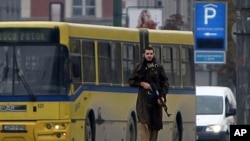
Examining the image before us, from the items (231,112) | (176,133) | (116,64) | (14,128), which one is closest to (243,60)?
(14,128)

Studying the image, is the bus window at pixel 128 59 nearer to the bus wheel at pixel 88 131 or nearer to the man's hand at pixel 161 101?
the bus wheel at pixel 88 131

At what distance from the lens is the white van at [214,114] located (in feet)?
103

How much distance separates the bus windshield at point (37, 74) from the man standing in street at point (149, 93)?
11.5 feet

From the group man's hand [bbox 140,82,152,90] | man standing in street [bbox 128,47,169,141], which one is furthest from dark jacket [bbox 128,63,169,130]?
man's hand [bbox 140,82,152,90]

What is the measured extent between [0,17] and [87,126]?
5871cm

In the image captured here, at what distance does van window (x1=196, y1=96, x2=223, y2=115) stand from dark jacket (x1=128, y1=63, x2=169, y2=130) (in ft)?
41.1

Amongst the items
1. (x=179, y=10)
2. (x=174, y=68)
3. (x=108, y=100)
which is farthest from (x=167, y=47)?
(x=179, y=10)

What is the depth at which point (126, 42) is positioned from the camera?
26344 millimetres

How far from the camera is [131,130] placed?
26.5 m

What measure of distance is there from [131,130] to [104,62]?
6.87ft

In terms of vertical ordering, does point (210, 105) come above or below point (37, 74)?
below

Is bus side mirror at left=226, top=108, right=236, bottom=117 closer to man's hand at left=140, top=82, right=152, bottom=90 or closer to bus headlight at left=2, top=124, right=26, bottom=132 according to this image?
bus headlight at left=2, top=124, right=26, bottom=132

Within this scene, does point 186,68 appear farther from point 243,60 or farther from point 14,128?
point 243,60

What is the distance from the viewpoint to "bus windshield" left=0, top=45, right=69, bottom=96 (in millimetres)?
22859
